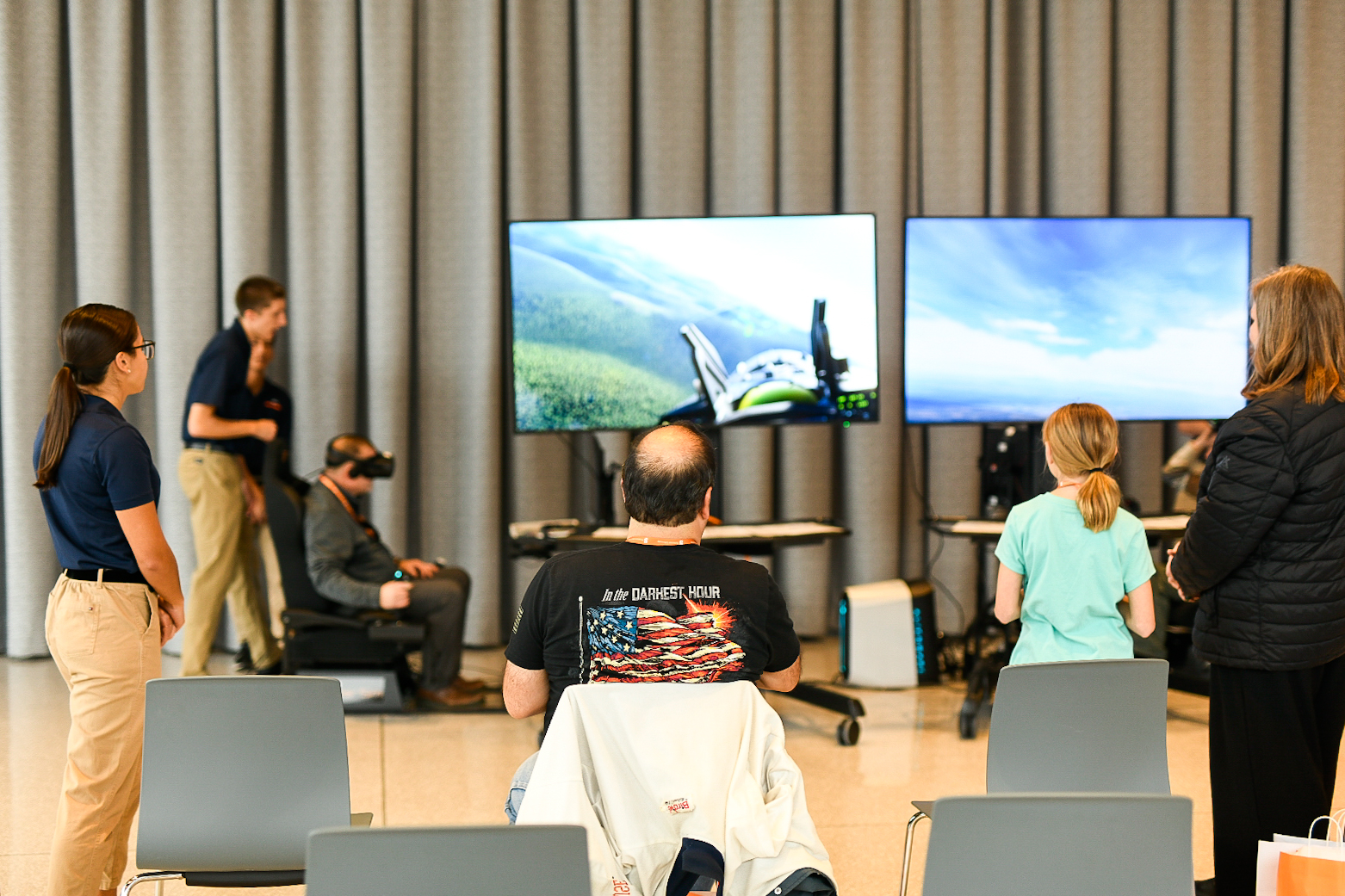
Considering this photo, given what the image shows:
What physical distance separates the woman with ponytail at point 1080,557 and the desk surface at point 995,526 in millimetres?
1149

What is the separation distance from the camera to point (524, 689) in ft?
6.31

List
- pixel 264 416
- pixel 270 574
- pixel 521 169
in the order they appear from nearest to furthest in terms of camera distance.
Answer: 1. pixel 264 416
2. pixel 270 574
3. pixel 521 169

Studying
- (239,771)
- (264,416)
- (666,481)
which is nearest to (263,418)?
(264,416)

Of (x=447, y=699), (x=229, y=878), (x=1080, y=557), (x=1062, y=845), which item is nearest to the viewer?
(x=1062, y=845)

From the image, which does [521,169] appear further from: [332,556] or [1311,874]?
[1311,874]

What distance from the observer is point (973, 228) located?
414cm

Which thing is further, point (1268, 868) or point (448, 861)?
point (1268, 868)

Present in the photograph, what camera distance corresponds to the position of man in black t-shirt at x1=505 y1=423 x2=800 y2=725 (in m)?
1.79

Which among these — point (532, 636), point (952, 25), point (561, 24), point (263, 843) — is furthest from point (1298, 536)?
point (561, 24)

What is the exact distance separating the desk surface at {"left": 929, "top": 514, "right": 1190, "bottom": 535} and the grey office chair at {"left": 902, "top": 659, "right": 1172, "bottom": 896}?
5.42ft

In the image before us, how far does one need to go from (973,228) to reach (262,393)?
9.14 ft

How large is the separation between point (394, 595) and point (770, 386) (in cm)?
148

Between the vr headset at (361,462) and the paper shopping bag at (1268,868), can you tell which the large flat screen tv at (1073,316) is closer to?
the vr headset at (361,462)

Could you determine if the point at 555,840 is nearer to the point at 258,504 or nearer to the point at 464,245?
the point at 258,504
